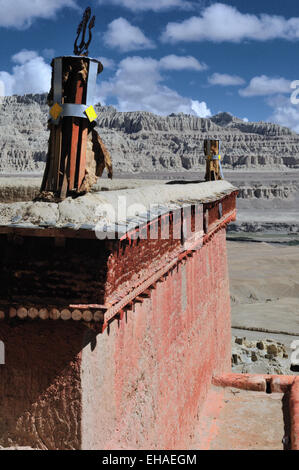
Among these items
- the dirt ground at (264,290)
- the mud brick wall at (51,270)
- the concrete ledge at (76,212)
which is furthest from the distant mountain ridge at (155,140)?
the mud brick wall at (51,270)

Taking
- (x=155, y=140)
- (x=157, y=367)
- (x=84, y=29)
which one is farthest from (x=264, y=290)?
(x=155, y=140)

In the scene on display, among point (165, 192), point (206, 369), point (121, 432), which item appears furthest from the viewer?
point (206, 369)

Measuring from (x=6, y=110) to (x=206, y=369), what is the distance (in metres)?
129

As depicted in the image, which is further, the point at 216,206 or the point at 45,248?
the point at 216,206

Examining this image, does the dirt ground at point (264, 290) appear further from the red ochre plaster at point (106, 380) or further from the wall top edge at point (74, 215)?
the wall top edge at point (74, 215)

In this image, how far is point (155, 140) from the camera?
117m

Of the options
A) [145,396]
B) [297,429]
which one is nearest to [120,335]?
[145,396]

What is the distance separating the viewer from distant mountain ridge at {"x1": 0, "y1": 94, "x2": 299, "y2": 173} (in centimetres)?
9725

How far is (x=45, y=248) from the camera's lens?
3.13 m

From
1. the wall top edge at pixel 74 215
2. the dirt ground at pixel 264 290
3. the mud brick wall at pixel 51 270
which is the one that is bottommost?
the dirt ground at pixel 264 290

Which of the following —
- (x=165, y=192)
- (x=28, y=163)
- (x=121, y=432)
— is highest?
A: (x=28, y=163)

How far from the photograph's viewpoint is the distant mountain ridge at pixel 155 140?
97250 mm
